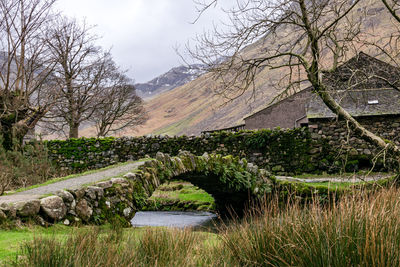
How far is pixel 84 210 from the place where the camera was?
602 centimetres

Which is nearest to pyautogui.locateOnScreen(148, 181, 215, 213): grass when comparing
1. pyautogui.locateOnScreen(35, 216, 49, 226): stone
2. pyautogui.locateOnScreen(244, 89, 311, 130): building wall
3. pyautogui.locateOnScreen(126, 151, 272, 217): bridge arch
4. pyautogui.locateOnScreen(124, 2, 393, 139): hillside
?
pyautogui.locateOnScreen(126, 151, 272, 217): bridge arch

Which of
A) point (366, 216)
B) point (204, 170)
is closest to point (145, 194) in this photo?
point (204, 170)

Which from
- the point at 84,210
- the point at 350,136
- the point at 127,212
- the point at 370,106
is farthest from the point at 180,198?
the point at 370,106

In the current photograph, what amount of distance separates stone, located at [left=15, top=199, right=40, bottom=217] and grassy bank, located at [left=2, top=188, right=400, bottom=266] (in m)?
1.64

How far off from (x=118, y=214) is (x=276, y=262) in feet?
12.8

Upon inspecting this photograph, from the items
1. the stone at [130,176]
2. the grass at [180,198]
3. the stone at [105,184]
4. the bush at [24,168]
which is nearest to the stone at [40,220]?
the stone at [105,184]

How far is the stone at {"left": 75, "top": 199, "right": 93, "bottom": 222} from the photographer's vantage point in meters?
5.91

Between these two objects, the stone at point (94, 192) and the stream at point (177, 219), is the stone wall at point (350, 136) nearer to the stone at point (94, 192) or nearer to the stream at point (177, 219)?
the stream at point (177, 219)

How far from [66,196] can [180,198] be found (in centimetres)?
944

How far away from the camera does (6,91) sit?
1220 centimetres

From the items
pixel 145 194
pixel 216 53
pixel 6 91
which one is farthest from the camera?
pixel 6 91

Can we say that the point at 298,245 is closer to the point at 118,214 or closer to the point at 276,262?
the point at 276,262

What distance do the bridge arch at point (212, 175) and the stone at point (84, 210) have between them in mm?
1241

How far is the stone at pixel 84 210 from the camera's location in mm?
5914
